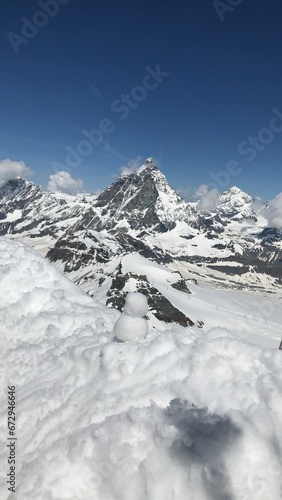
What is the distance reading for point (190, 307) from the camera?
102125 mm

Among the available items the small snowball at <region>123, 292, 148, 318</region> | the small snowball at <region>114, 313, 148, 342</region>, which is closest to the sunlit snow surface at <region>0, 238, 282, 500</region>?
the small snowball at <region>114, 313, 148, 342</region>

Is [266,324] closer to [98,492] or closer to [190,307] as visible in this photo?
[190,307]

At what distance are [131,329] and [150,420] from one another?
3.01 meters

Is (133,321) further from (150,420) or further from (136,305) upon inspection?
(150,420)

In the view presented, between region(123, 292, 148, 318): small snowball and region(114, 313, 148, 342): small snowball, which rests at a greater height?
region(123, 292, 148, 318): small snowball

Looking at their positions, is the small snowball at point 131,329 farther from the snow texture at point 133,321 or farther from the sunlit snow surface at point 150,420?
the sunlit snow surface at point 150,420

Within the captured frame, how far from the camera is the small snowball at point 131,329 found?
10.5m

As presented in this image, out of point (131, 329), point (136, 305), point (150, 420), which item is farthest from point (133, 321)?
point (150, 420)

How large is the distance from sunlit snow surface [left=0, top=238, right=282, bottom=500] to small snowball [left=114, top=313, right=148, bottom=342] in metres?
0.40

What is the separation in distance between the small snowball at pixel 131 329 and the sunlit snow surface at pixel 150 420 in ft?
1.31

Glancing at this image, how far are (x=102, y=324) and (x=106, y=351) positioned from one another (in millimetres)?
3347

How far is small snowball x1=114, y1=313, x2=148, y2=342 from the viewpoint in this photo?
1053cm

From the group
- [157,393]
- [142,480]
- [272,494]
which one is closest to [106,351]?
[157,393]

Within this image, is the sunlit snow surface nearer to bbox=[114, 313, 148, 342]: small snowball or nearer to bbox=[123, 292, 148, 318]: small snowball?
bbox=[114, 313, 148, 342]: small snowball
